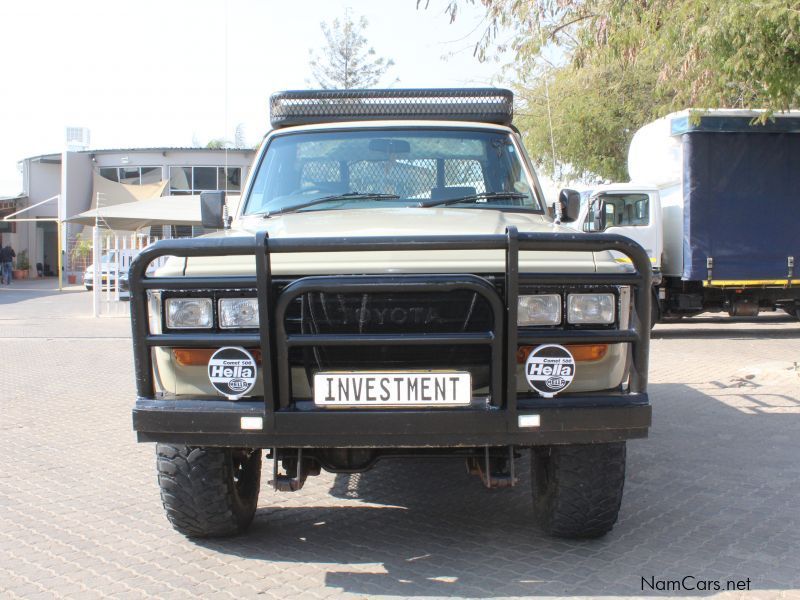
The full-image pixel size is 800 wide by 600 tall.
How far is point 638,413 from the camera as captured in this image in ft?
11.2

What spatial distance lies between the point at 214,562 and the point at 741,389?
21.6 ft

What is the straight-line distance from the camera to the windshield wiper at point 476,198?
183 inches

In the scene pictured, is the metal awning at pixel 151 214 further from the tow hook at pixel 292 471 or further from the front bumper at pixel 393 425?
the front bumper at pixel 393 425

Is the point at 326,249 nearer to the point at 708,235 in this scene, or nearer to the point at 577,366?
the point at 577,366

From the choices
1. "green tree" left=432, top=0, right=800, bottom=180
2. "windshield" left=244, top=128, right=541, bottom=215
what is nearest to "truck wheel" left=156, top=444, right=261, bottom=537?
"windshield" left=244, top=128, right=541, bottom=215

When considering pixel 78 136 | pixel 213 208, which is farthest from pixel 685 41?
pixel 78 136

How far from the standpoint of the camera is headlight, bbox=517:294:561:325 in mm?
3465

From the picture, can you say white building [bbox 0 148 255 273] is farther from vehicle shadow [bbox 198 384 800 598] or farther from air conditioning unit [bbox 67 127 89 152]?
vehicle shadow [bbox 198 384 800 598]

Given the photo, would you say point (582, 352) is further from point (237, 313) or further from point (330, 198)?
point (330, 198)

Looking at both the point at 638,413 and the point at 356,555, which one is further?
the point at 356,555

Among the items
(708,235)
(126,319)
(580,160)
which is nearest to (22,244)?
(126,319)

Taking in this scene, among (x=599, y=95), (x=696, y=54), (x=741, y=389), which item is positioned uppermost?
(x=599, y=95)

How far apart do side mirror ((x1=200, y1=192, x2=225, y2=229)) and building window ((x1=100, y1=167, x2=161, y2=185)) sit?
3821 centimetres

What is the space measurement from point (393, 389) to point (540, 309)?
674mm
